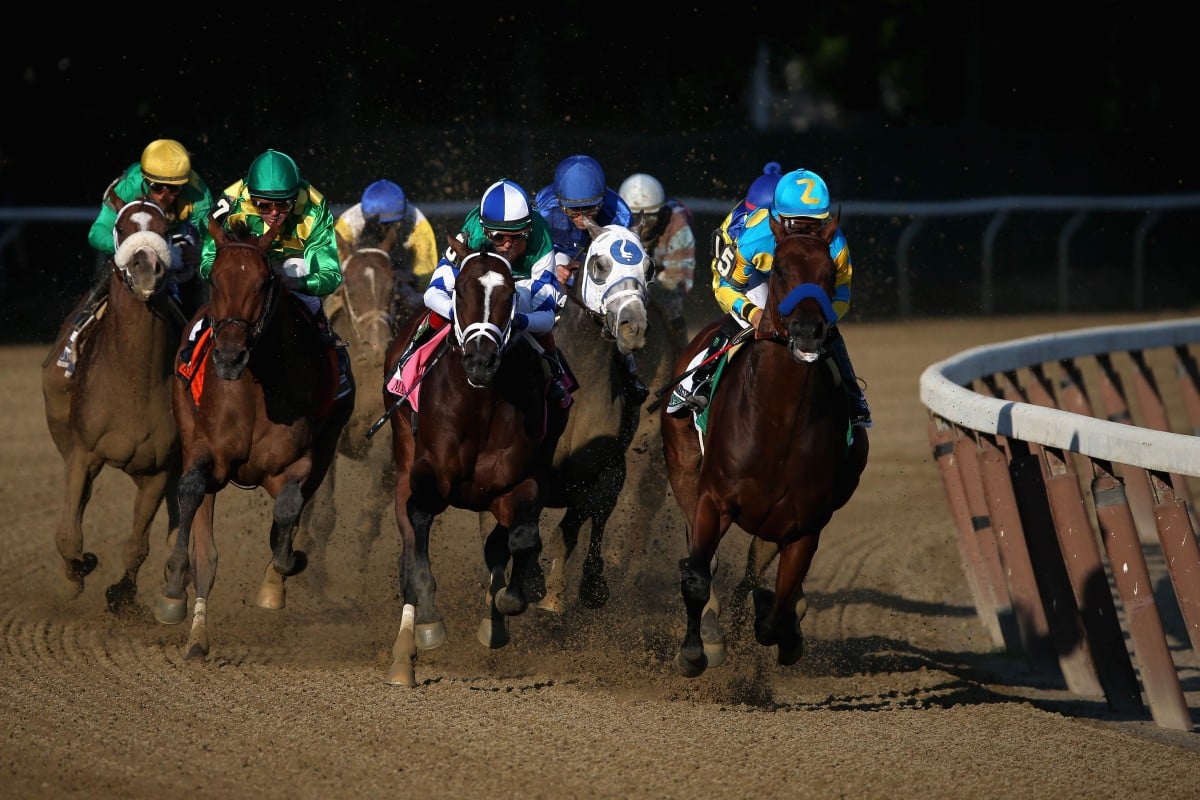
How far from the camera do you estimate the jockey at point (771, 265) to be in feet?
20.6

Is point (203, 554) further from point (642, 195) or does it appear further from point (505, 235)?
point (642, 195)

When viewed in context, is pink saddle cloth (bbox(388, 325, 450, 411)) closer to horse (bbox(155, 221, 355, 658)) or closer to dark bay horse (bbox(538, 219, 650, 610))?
horse (bbox(155, 221, 355, 658))

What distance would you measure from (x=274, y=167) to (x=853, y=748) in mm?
3600

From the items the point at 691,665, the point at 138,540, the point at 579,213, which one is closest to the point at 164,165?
the point at 138,540

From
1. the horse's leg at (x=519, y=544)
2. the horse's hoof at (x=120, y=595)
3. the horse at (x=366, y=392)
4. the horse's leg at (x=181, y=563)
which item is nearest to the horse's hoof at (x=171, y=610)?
the horse's leg at (x=181, y=563)

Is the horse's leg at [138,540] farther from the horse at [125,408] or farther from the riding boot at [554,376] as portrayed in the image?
the riding boot at [554,376]

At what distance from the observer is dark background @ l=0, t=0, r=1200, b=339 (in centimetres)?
1753

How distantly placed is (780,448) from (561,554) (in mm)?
1941

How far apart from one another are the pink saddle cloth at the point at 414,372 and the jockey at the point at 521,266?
98mm

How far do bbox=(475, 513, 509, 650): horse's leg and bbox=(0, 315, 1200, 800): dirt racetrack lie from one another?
0.18 metres

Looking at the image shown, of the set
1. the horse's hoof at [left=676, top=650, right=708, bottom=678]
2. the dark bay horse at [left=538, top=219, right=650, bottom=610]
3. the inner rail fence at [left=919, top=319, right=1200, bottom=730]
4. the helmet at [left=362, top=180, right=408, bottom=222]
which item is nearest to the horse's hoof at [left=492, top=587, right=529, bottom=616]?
the horse's hoof at [left=676, top=650, right=708, bottom=678]

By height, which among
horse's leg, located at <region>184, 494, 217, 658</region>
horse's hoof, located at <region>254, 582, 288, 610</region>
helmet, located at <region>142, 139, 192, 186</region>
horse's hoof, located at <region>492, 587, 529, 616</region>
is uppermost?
helmet, located at <region>142, 139, 192, 186</region>

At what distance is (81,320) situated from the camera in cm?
800

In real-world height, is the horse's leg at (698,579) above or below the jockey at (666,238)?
below
